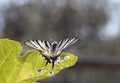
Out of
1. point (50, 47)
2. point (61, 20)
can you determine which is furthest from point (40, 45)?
point (61, 20)

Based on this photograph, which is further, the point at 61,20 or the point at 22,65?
the point at 61,20

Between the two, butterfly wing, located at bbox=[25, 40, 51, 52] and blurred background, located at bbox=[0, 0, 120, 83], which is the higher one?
blurred background, located at bbox=[0, 0, 120, 83]

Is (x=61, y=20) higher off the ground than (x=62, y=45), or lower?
higher

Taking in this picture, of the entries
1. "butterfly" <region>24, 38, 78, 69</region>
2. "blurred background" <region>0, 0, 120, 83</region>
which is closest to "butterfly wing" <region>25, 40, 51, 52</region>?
"butterfly" <region>24, 38, 78, 69</region>

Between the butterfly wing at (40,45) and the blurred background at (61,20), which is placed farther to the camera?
the blurred background at (61,20)

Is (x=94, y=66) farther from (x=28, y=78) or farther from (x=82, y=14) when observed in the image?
(x=82, y=14)

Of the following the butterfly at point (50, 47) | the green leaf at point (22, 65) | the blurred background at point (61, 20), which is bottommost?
the butterfly at point (50, 47)

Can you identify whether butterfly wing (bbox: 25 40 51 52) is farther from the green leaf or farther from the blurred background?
the blurred background

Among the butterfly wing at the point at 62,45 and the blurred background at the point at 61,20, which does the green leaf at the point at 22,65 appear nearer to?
the butterfly wing at the point at 62,45

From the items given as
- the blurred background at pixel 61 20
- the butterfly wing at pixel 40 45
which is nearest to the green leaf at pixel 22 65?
the butterfly wing at pixel 40 45

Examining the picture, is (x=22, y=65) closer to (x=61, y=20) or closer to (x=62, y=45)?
(x=62, y=45)
